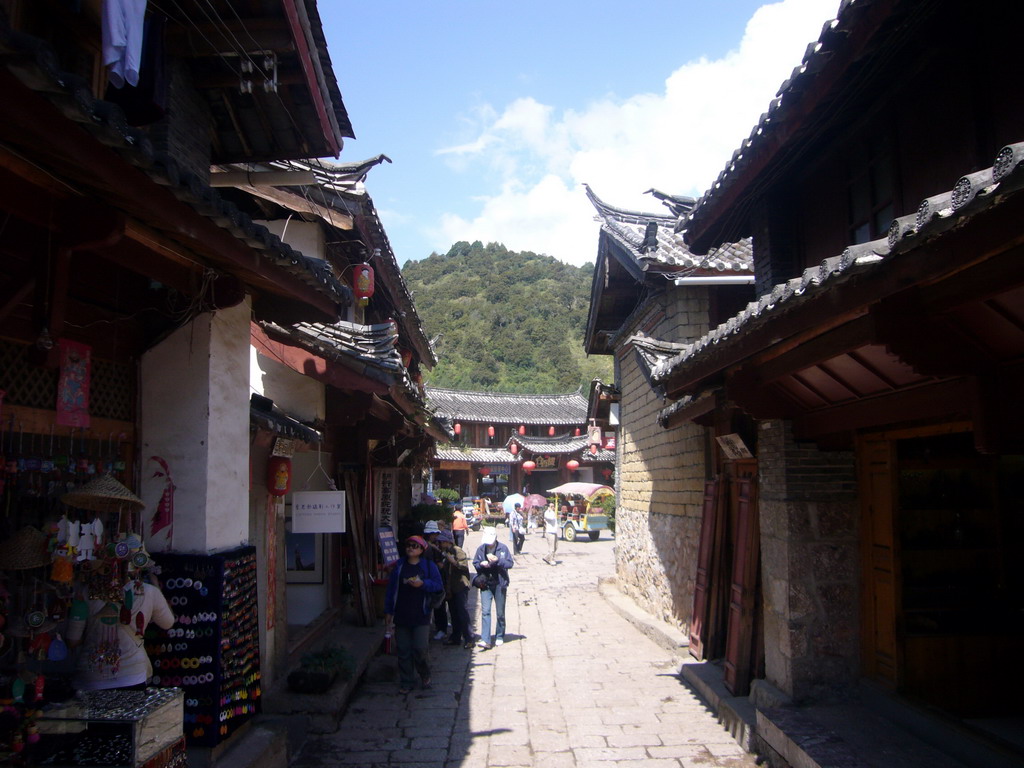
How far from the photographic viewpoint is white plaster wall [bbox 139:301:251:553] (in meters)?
→ 4.59

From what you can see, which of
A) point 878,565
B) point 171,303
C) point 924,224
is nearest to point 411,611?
point 171,303

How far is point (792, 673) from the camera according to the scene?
218 inches

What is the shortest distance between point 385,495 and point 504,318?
209 feet

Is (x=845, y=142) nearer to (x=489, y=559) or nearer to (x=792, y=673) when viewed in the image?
(x=792, y=673)

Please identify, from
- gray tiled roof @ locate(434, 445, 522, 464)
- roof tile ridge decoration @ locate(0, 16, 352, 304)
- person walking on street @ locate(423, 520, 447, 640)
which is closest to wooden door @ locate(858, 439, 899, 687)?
roof tile ridge decoration @ locate(0, 16, 352, 304)

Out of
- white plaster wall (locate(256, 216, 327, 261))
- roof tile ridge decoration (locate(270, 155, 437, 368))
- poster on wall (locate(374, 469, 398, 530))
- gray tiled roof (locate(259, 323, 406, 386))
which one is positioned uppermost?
roof tile ridge decoration (locate(270, 155, 437, 368))

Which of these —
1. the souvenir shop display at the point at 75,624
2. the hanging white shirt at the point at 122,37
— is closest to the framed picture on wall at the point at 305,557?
the souvenir shop display at the point at 75,624

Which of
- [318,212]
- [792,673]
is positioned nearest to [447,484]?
[318,212]

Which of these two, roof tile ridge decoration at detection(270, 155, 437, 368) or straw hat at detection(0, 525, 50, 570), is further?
roof tile ridge decoration at detection(270, 155, 437, 368)

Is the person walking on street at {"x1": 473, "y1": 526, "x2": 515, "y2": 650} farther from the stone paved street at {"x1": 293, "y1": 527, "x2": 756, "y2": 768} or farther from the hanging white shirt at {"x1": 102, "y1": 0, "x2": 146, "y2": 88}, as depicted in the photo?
the hanging white shirt at {"x1": 102, "y1": 0, "x2": 146, "y2": 88}

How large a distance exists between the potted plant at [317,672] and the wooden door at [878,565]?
14.8ft

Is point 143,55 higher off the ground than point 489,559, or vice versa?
point 143,55

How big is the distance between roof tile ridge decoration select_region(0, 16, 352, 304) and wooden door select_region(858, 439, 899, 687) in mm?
4392

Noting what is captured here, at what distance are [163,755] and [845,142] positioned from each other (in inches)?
242
